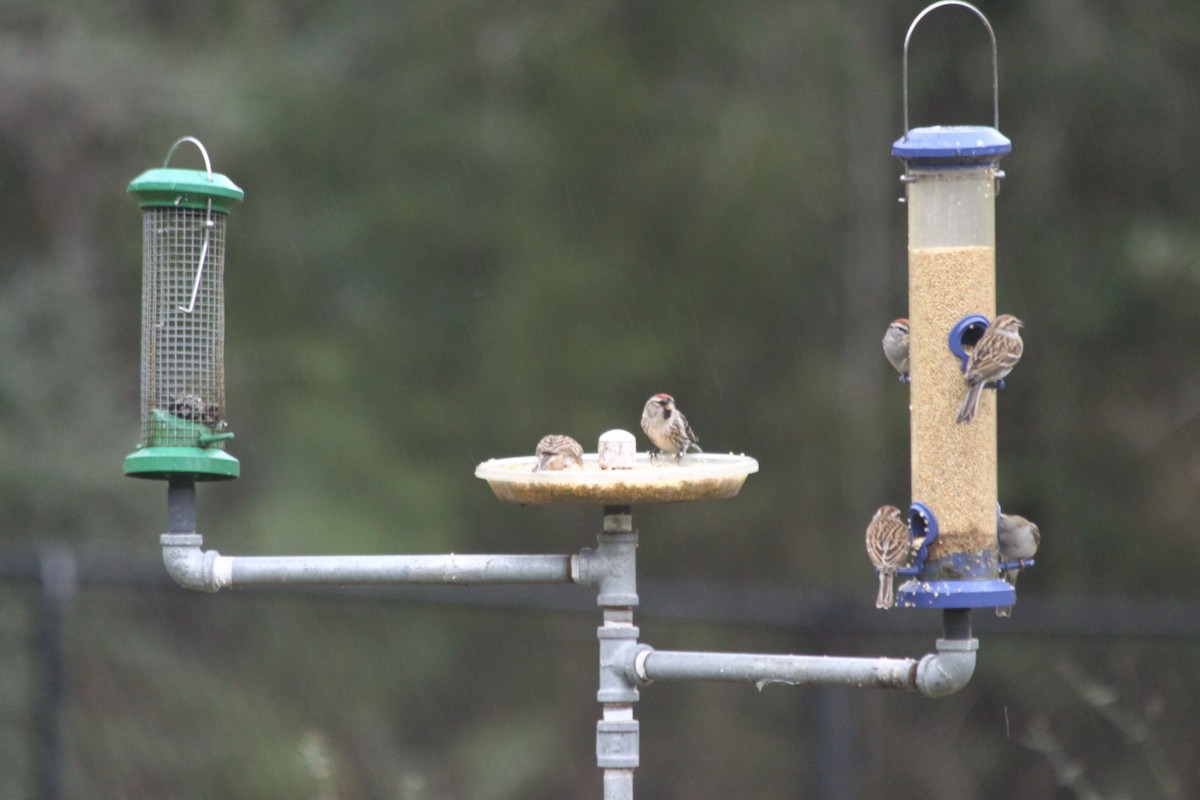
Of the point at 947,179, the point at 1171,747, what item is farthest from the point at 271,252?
the point at 947,179

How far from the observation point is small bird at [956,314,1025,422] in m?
3.23

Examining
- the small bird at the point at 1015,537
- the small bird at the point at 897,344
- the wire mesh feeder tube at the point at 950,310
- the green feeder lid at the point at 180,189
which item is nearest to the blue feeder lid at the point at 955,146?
the wire mesh feeder tube at the point at 950,310

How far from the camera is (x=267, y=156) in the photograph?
10352 millimetres

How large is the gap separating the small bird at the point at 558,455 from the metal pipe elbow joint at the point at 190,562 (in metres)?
0.71

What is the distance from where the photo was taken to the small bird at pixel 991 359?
323cm

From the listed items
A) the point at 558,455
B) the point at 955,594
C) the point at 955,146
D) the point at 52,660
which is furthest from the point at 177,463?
the point at 52,660

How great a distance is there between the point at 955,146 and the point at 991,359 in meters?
0.44

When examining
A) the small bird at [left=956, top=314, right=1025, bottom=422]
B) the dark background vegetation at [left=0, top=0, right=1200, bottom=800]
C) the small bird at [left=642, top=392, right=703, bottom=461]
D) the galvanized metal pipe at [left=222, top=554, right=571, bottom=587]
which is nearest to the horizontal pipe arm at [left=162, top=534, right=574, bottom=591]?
the galvanized metal pipe at [left=222, top=554, right=571, bottom=587]

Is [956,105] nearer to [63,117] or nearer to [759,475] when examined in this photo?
[759,475]

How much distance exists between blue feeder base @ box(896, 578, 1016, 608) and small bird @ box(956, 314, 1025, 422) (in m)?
0.39

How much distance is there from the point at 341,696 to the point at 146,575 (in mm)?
2307

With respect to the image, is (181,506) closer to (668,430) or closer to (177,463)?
(177,463)

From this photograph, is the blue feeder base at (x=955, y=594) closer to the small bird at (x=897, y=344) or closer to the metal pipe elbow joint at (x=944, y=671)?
the metal pipe elbow joint at (x=944, y=671)

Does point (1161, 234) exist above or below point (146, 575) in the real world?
above
